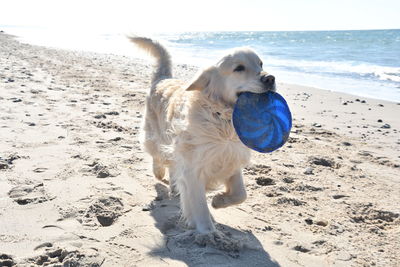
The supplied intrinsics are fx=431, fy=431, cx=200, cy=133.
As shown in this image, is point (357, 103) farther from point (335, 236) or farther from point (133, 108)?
point (335, 236)

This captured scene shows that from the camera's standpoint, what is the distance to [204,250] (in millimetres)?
3258

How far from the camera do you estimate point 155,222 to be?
383cm

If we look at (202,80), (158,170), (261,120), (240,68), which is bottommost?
(158,170)

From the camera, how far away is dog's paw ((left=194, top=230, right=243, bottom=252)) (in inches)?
129

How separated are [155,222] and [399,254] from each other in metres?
2.01

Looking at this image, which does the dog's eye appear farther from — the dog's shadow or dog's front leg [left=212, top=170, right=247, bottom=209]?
the dog's shadow

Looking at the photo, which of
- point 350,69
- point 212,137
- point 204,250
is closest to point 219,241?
point 204,250

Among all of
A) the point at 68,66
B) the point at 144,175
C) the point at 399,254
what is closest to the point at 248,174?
the point at 144,175

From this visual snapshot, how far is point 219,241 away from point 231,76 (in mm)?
1427

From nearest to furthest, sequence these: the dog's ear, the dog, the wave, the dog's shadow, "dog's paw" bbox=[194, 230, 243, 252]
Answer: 1. the dog's shadow
2. "dog's paw" bbox=[194, 230, 243, 252]
3. the dog
4. the dog's ear
5. the wave

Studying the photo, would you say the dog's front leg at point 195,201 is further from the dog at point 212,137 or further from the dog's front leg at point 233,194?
the dog's front leg at point 233,194

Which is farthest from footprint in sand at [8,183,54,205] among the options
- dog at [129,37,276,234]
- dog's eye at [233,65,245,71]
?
dog's eye at [233,65,245,71]

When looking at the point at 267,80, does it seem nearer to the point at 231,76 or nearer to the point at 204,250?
the point at 231,76

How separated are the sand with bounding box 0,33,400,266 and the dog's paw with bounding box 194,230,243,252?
21 millimetres
